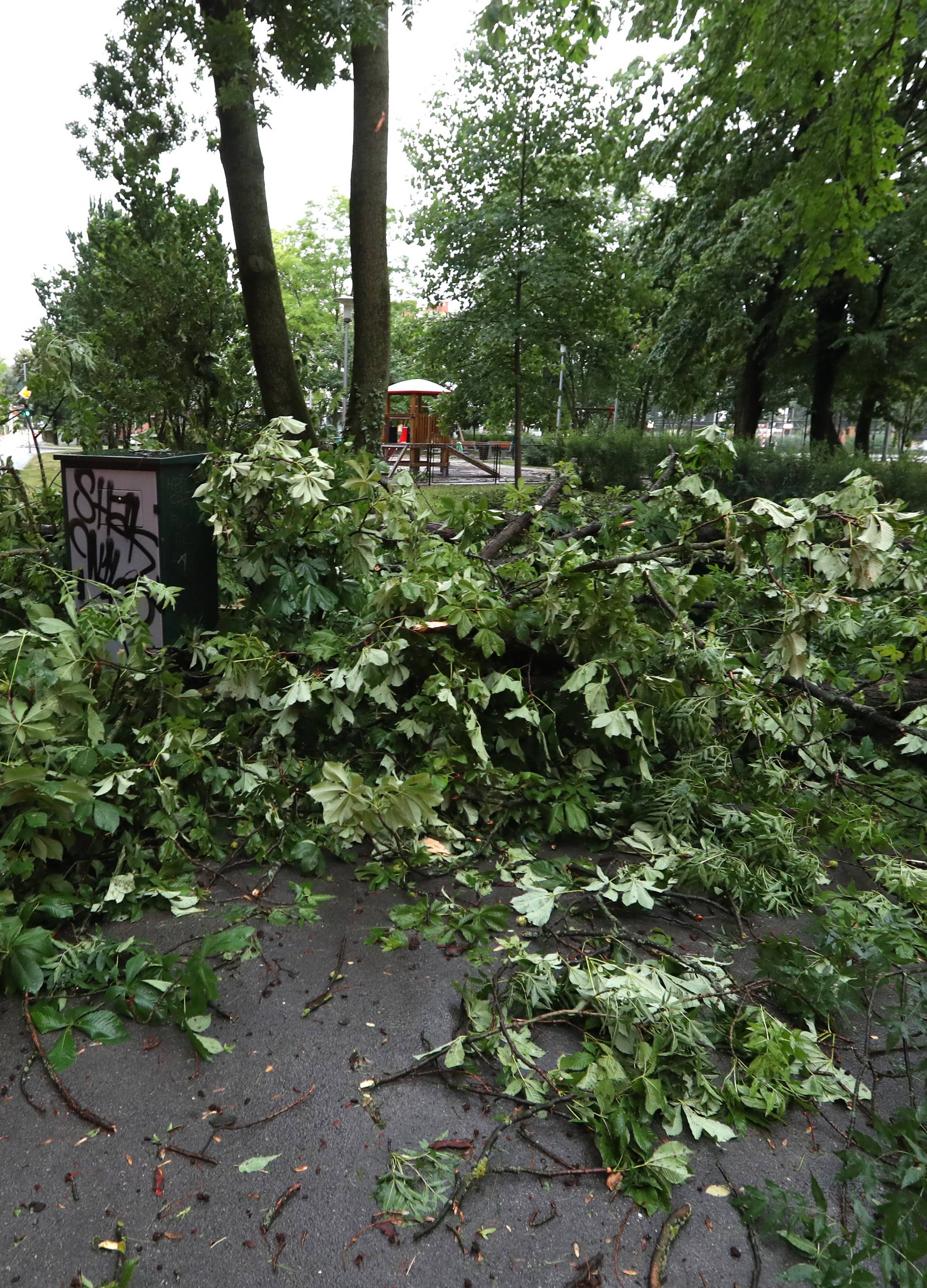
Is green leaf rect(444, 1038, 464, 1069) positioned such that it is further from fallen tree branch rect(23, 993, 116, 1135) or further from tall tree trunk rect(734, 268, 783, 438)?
tall tree trunk rect(734, 268, 783, 438)

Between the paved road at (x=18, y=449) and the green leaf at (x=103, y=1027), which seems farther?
the paved road at (x=18, y=449)

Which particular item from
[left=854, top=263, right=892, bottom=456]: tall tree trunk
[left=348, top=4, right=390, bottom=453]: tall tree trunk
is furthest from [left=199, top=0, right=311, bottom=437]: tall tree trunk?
[left=854, top=263, right=892, bottom=456]: tall tree trunk

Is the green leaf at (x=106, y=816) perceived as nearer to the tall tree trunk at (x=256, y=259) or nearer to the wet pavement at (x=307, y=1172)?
the wet pavement at (x=307, y=1172)

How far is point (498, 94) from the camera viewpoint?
588 inches

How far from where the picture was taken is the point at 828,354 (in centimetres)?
1883

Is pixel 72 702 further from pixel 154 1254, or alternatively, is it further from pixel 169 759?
pixel 154 1254

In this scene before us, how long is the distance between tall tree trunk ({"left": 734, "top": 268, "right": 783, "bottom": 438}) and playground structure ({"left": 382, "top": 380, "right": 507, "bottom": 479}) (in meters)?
7.15

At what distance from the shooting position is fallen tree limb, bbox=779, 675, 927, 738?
3764 millimetres

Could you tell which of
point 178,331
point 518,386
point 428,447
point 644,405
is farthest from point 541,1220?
point 644,405

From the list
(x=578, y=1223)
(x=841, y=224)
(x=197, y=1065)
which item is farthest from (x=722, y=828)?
(x=841, y=224)

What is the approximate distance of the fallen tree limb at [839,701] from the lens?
376 centimetres

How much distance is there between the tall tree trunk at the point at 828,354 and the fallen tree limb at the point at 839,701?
14.4m

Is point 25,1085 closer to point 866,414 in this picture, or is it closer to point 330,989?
point 330,989

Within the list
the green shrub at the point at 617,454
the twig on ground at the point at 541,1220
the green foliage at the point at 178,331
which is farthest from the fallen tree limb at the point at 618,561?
Result: the green shrub at the point at 617,454
